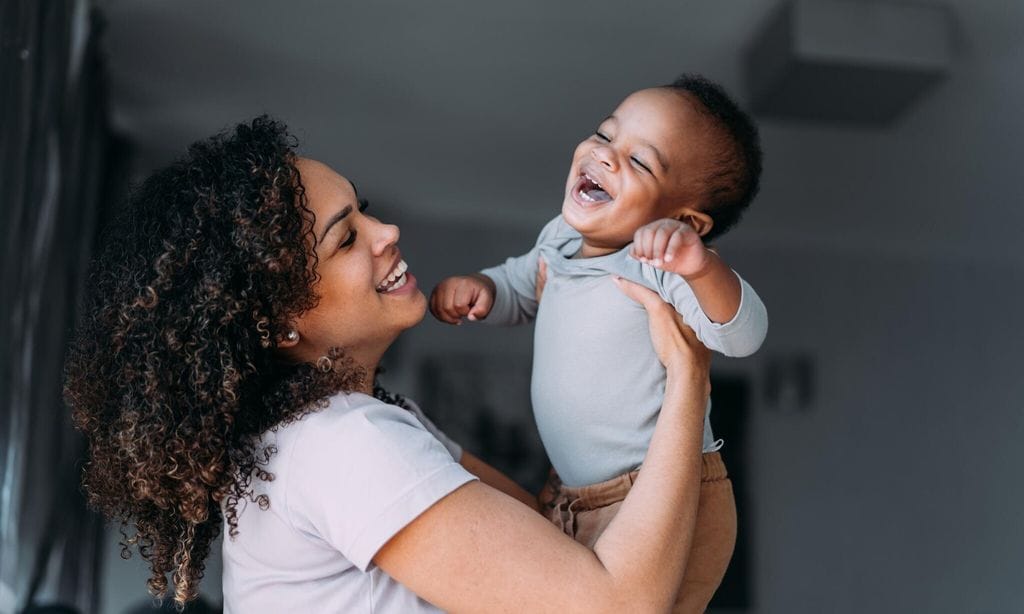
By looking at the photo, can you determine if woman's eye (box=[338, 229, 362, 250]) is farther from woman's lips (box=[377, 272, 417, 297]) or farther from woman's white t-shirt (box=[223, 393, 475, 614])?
woman's white t-shirt (box=[223, 393, 475, 614])

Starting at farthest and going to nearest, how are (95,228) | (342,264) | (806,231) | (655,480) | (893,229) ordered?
(806,231) → (893,229) → (95,228) → (342,264) → (655,480)

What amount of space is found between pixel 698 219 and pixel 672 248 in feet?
1.15

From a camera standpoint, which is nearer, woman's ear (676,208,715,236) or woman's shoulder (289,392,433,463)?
woman's shoulder (289,392,433,463)

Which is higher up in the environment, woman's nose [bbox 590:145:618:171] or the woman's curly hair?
woman's nose [bbox 590:145:618:171]

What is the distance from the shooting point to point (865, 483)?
4.30 meters

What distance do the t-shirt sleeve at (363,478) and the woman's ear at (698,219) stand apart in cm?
48

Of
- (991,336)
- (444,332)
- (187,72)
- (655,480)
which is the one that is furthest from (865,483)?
(655,480)

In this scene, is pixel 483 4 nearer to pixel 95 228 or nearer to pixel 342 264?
pixel 95 228

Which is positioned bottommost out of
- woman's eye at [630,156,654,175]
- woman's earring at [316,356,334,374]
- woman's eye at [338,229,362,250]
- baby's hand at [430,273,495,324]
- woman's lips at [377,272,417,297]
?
woman's earring at [316,356,334,374]

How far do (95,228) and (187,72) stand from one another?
60cm

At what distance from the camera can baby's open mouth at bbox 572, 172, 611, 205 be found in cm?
124

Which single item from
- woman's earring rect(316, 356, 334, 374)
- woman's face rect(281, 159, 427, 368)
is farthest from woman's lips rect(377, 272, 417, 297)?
woman's earring rect(316, 356, 334, 374)

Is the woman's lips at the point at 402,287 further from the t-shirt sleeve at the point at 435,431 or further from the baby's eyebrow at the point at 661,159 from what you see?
the baby's eyebrow at the point at 661,159

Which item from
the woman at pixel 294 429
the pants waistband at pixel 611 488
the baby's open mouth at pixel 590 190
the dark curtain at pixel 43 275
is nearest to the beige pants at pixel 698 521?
the pants waistband at pixel 611 488
